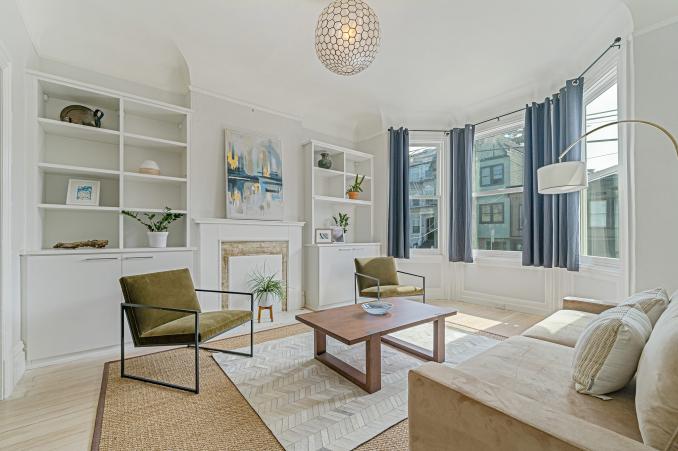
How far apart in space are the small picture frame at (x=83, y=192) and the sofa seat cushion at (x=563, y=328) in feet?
12.3

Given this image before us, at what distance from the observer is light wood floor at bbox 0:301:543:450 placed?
1565 millimetres

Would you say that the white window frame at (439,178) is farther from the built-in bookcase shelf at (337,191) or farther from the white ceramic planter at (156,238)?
the white ceramic planter at (156,238)

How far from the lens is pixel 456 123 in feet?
15.1

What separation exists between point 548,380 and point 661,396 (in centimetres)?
58

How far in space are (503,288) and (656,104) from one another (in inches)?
103

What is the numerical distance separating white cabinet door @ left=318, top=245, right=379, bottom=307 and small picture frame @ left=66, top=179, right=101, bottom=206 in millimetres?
2441

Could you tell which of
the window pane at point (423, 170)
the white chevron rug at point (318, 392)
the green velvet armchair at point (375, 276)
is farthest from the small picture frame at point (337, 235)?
the white chevron rug at point (318, 392)

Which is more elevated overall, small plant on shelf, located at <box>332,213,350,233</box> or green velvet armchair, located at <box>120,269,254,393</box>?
small plant on shelf, located at <box>332,213,350,233</box>

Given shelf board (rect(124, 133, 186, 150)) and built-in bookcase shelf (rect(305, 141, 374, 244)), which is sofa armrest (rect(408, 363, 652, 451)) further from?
built-in bookcase shelf (rect(305, 141, 374, 244))

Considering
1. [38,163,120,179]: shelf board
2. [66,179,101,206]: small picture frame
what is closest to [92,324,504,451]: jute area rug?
[66,179,101,206]: small picture frame

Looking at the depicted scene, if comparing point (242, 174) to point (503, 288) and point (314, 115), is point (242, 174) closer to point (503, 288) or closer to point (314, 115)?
point (314, 115)

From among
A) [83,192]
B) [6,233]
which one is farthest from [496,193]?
[6,233]

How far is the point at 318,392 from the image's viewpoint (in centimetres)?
200

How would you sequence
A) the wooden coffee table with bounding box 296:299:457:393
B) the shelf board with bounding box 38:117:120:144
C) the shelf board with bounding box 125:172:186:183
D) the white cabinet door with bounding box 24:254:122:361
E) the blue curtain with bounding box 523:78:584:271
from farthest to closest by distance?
1. the blue curtain with bounding box 523:78:584:271
2. the shelf board with bounding box 125:172:186:183
3. the shelf board with bounding box 38:117:120:144
4. the white cabinet door with bounding box 24:254:122:361
5. the wooden coffee table with bounding box 296:299:457:393
